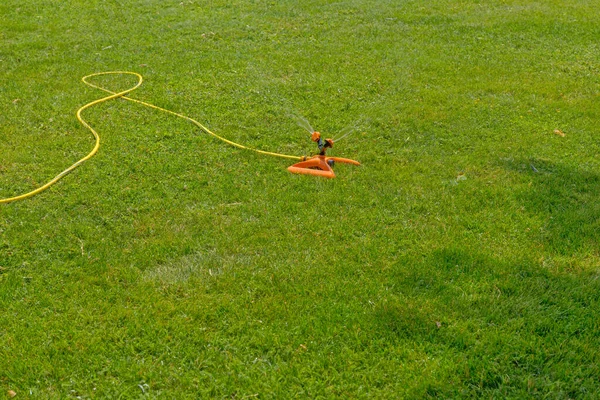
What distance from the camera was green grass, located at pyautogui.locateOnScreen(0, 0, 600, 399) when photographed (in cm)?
303

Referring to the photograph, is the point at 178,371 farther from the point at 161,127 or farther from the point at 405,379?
the point at 161,127

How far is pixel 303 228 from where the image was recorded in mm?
4051

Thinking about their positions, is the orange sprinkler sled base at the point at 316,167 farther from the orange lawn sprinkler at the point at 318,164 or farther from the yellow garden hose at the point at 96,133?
the yellow garden hose at the point at 96,133

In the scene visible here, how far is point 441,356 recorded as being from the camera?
3059 mm

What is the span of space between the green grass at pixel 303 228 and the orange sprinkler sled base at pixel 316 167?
0.08m

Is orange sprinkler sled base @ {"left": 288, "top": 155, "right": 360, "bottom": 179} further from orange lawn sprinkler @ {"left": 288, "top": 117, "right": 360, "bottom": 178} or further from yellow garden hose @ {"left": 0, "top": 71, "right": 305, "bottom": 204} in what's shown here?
yellow garden hose @ {"left": 0, "top": 71, "right": 305, "bottom": 204}

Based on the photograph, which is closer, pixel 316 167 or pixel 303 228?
pixel 303 228

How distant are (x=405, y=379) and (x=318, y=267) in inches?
37.7

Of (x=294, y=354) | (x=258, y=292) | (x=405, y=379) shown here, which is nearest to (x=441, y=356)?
(x=405, y=379)

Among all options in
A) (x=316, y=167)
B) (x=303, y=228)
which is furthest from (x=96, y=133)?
(x=303, y=228)

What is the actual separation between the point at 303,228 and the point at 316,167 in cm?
79

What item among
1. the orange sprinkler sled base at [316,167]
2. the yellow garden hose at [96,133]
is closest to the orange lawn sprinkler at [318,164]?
the orange sprinkler sled base at [316,167]

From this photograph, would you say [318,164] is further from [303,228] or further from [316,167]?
[303,228]

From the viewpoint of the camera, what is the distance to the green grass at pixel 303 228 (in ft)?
9.93
